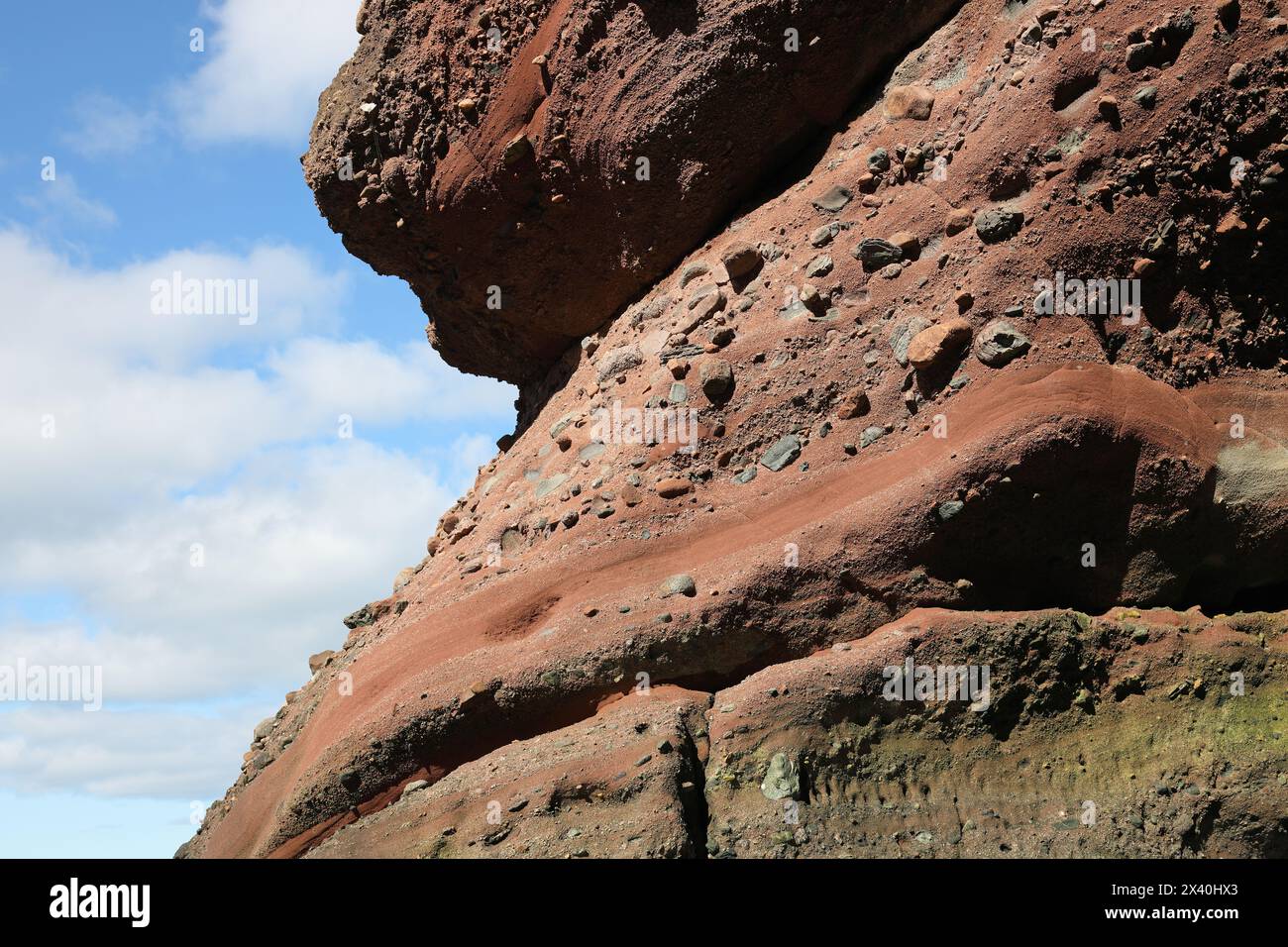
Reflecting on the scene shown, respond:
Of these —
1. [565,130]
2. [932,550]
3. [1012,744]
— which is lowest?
[1012,744]

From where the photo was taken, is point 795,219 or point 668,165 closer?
point 795,219

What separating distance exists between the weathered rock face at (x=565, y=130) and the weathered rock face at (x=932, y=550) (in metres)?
1.08

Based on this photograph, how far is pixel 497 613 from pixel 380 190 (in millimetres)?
4302

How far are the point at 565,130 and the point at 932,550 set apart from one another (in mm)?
4555

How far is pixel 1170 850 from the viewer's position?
6.67 metres

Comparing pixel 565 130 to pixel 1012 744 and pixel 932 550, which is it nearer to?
pixel 932 550

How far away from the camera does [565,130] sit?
32.3 feet

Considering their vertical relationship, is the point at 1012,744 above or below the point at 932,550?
below

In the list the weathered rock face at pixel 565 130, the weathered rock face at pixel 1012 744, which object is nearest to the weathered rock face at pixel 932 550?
the weathered rock face at pixel 1012 744

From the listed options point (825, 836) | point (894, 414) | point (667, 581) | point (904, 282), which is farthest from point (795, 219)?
point (825, 836)

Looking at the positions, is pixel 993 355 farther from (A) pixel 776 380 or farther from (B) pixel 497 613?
(B) pixel 497 613

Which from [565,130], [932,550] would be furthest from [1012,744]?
[565,130]

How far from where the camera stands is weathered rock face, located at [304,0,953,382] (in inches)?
371

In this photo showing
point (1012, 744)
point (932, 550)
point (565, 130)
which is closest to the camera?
point (1012, 744)
